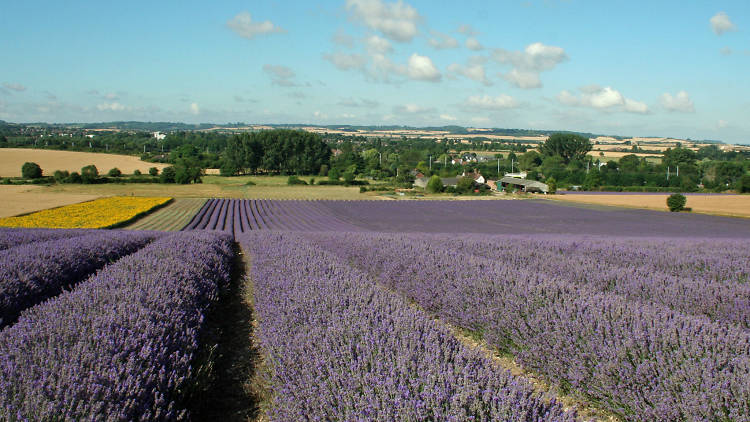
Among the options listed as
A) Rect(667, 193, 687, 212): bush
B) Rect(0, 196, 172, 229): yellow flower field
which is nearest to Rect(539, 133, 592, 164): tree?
Rect(667, 193, 687, 212): bush

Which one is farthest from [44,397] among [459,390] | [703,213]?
[703,213]

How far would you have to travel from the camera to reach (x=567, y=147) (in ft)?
398

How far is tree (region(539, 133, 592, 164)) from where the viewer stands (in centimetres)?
12050

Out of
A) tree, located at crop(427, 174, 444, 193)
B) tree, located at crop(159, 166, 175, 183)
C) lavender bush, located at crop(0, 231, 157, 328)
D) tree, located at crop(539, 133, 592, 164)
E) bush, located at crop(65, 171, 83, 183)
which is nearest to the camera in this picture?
lavender bush, located at crop(0, 231, 157, 328)

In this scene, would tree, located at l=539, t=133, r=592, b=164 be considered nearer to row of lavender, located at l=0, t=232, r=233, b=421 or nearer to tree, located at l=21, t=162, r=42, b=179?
tree, located at l=21, t=162, r=42, b=179

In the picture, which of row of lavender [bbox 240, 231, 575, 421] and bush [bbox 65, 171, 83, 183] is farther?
bush [bbox 65, 171, 83, 183]

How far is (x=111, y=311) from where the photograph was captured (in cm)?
380

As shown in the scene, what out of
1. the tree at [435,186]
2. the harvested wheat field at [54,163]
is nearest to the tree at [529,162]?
the tree at [435,186]

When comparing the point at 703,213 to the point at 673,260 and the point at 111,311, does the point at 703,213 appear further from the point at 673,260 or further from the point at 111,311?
the point at 111,311

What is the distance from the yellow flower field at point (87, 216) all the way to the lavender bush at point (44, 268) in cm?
1761

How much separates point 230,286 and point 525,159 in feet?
367

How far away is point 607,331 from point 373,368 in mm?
2512

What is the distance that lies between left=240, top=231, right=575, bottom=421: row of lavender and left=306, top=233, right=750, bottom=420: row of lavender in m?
1.40

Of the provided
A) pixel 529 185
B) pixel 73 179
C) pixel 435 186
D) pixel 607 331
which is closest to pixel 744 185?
pixel 529 185
